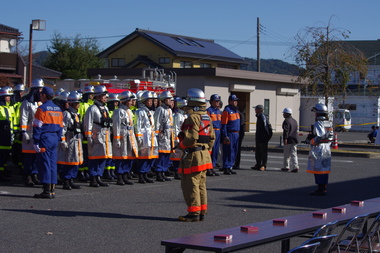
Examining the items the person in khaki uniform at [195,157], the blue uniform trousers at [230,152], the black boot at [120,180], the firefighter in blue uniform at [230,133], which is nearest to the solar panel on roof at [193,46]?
the firefighter in blue uniform at [230,133]

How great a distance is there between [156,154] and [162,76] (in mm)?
9682

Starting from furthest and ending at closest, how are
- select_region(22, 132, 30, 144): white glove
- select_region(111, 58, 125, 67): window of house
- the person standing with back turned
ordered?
select_region(111, 58, 125, 67): window of house → select_region(22, 132, 30, 144): white glove → the person standing with back turned

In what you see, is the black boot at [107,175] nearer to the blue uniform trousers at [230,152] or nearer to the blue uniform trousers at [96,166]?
the blue uniform trousers at [96,166]

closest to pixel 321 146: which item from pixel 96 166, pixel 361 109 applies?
pixel 96 166

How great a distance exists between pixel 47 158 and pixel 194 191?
11.3ft

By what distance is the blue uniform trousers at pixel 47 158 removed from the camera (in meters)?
12.2

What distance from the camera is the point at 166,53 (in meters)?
49.9

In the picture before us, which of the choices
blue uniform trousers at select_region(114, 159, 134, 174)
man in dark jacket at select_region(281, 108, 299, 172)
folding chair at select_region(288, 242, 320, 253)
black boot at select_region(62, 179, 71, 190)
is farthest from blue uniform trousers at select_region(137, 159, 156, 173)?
folding chair at select_region(288, 242, 320, 253)

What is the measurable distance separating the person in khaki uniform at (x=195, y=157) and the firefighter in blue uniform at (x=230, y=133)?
285 inches

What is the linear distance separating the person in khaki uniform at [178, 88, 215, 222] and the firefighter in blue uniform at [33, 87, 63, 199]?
308cm

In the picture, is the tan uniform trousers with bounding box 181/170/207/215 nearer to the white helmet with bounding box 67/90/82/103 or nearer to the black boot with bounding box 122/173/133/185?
the black boot with bounding box 122/173/133/185

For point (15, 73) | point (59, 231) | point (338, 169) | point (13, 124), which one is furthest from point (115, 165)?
point (15, 73)

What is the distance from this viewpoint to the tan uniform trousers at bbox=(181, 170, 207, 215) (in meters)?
10.3

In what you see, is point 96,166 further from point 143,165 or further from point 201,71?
point 201,71
